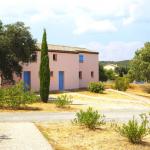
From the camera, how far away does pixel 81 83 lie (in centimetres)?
4969

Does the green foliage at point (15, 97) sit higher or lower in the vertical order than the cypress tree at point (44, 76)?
lower

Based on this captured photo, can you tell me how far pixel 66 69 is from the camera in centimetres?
4616

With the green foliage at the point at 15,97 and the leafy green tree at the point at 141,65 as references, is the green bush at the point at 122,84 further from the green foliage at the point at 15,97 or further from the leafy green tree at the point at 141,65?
the green foliage at the point at 15,97

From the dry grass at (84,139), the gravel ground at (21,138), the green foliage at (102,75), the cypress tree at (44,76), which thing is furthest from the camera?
the green foliage at (102,75)

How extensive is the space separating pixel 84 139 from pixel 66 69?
104 feet

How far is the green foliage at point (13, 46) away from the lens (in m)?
32.0

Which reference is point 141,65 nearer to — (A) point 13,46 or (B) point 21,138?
(A) point 13,46

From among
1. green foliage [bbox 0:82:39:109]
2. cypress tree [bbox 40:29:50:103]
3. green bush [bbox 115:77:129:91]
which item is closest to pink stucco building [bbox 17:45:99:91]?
green bush [bbox 115:77:129:91]

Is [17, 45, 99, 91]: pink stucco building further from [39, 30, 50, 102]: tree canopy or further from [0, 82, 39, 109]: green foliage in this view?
[0, 82, 39, 109]: green foliage

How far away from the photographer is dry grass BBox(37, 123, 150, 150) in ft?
44.2

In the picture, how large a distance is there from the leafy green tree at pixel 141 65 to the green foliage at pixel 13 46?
68.3ft

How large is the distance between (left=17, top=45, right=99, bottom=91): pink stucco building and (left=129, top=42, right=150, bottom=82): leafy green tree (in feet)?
15.4

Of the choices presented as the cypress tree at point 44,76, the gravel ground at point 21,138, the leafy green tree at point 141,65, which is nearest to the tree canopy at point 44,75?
the cypress tree at point 44,76

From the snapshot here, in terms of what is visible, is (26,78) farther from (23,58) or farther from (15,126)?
(15,126)
